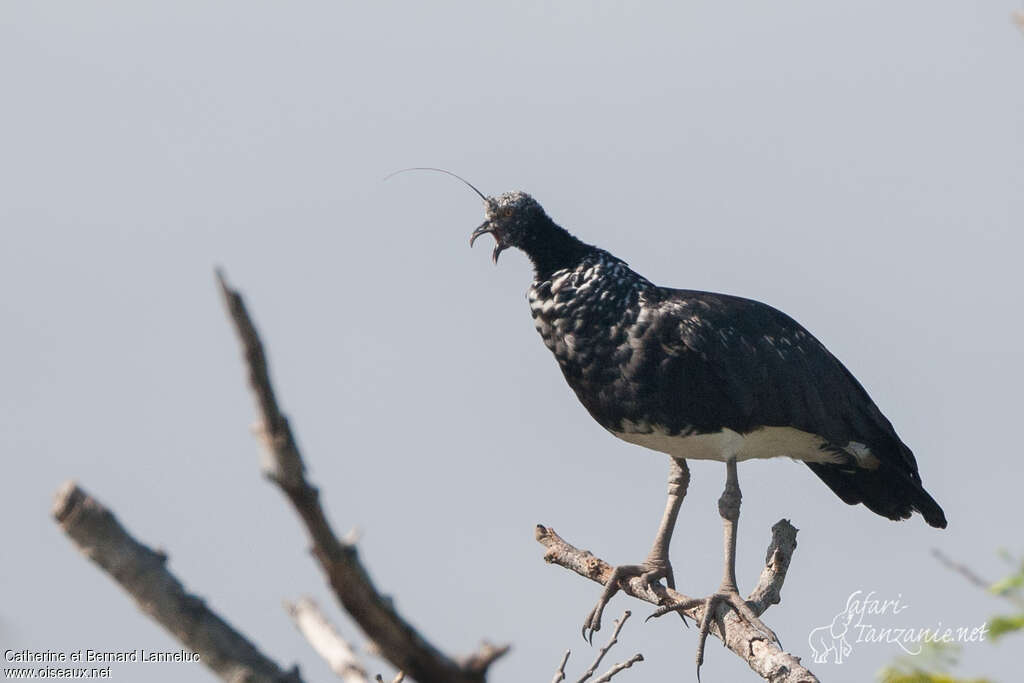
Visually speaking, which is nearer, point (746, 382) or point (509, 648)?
point (509, 648)

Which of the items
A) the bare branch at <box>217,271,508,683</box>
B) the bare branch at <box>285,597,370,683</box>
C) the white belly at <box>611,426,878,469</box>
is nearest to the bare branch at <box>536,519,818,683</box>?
the white belly at <box>611,426,878,469</box>

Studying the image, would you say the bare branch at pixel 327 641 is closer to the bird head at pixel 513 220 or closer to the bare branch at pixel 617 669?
the bare branch at pixel 617 669

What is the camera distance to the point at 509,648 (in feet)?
6.32

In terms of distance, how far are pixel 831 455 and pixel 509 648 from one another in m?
5.26

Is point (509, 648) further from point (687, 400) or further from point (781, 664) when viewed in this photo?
point (687, 400)

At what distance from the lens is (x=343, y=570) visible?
6.23ft

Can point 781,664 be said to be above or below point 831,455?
below

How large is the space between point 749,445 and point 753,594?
882mm

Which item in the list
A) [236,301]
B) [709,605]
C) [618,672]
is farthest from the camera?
[709,605]

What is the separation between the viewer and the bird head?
6875mm

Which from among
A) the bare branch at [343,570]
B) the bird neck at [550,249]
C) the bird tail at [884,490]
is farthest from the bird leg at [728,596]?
the bare branch at [343,570]

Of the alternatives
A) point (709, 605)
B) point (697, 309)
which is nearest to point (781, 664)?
point (709, 605)

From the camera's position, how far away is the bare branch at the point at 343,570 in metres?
1.81

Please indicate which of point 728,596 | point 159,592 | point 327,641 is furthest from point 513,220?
point 159,592
